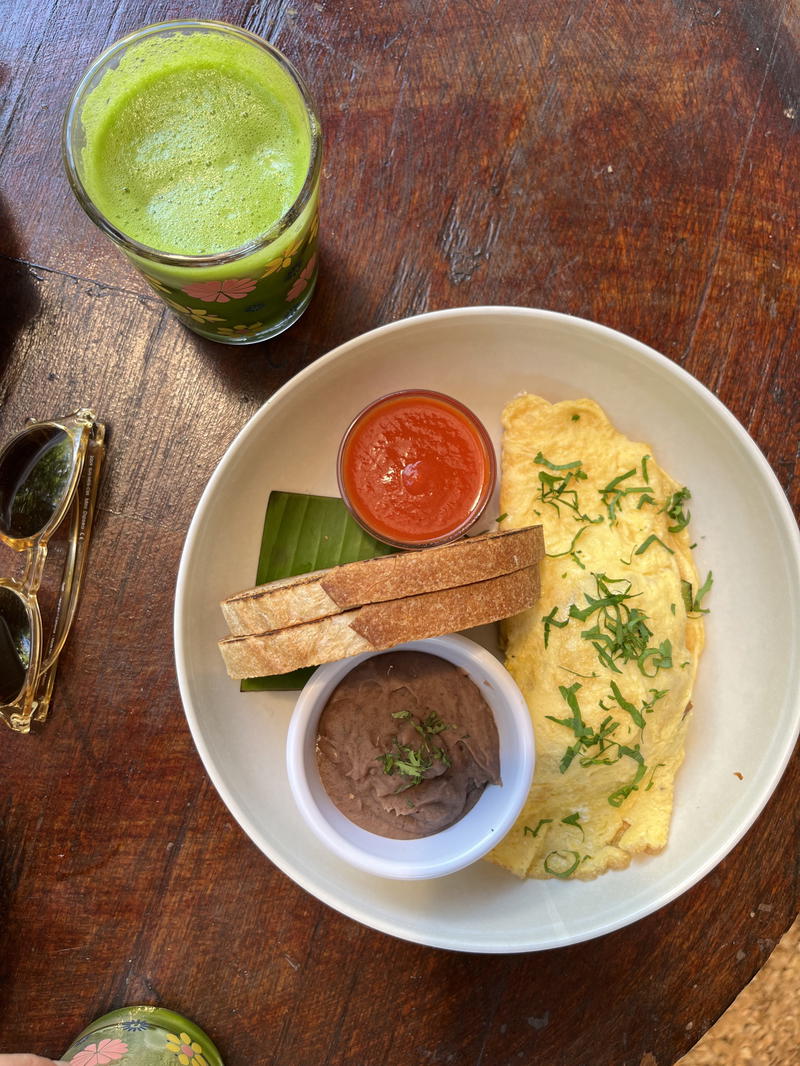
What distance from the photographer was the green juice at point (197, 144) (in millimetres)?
1597

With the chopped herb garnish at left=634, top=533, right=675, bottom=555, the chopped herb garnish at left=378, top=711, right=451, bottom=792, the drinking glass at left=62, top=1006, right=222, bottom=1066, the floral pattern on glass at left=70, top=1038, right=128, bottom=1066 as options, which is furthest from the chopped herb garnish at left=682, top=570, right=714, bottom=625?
the floral pattern on glass at left=70, top=1038, right=128, bottom=1066

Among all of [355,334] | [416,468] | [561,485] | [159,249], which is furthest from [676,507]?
[159,249]

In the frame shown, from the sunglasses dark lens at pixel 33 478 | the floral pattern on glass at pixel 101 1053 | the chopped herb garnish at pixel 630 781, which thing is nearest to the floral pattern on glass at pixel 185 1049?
the floral pattern on glass at pixel 101 1053

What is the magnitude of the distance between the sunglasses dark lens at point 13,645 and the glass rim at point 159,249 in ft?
3.46

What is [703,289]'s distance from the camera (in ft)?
7.01

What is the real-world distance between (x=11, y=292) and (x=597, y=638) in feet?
5.97

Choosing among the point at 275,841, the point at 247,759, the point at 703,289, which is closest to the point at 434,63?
the point at 703,289

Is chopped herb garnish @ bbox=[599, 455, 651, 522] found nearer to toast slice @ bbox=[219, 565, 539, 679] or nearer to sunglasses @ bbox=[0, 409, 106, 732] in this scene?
toast slice @ bbox=[219, 565, 539, 679]

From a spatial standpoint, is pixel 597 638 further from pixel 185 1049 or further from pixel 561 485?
pixel 185 1049

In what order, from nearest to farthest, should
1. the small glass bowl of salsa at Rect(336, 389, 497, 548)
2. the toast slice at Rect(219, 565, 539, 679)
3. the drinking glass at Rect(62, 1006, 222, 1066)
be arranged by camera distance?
the toast slice at Rect(219, 565, 539, 679) → the small glass bowl of salsa at Rect(336, 389, 497, 548) → the drinking glass at Rect(62, 1006, 222, 1066)

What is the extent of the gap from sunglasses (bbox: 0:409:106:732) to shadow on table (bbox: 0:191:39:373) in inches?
10.0

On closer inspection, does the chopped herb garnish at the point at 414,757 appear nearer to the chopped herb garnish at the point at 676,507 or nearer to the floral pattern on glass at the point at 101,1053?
the chopped herb garnish at the point at 676,507

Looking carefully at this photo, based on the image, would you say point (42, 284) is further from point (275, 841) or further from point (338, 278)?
point (275, 841)

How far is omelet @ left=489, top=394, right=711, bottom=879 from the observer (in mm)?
1930
